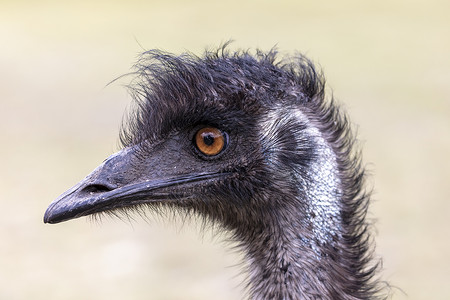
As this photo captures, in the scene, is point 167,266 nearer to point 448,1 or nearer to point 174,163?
point 174,163

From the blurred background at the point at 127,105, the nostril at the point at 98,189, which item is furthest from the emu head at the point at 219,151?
the blurred background at the point at 127,105

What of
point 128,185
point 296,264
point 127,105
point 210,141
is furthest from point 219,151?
point 127,105

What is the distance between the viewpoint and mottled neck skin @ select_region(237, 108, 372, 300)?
8.34 feet

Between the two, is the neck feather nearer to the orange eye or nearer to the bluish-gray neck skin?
the bluish-gray neck skin

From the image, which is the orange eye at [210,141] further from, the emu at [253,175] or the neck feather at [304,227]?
the neck feather at [304,227]

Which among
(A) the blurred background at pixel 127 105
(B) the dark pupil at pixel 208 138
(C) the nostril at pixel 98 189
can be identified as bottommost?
(C) the nostril at pixel 98 189

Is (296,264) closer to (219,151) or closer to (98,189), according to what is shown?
(219,151)

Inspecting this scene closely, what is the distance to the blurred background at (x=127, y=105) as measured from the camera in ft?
20.9

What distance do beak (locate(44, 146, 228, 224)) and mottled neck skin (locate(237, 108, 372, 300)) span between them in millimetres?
217

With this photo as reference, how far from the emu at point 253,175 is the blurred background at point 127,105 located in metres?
1.10

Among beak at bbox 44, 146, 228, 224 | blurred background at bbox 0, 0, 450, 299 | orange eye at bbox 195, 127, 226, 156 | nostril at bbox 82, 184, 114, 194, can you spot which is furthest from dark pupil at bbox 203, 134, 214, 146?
blurred background at bbox 0, 0, 450, 299

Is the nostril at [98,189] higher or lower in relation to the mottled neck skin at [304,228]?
lower

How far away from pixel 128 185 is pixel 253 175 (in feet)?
1.36

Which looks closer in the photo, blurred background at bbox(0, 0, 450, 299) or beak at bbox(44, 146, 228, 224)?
beak at bbox(44, 146, 228, 224)
